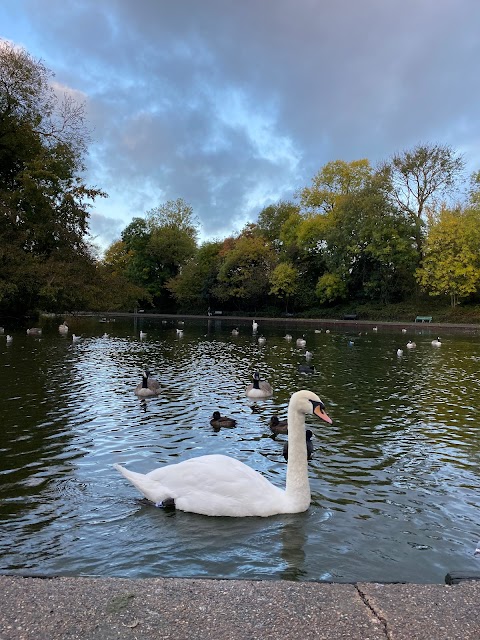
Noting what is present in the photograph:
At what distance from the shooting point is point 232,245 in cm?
8075

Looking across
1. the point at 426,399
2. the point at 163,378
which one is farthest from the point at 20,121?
the point at 426,399

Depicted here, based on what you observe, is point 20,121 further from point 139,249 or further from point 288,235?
point 139,249

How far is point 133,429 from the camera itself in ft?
36.3

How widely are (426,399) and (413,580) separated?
10412 millimetres

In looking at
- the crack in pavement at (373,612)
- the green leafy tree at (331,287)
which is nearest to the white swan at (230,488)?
the crack in pavement at (373,612)

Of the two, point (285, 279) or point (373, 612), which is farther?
point (285, 279)

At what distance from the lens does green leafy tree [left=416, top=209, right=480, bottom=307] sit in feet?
169

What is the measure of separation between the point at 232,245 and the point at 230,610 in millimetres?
78665

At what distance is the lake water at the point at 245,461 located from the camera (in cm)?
539

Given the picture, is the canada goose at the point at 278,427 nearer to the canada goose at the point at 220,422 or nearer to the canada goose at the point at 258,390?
the canada goose at the point at 220,422

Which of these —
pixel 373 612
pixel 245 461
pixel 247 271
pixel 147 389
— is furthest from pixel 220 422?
pixel 247 271

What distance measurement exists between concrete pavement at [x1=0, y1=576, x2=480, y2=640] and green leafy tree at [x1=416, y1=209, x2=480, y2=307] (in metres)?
52.7

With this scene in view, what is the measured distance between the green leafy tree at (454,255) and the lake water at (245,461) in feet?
117

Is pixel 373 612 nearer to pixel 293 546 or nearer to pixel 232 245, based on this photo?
pixel 293 546
